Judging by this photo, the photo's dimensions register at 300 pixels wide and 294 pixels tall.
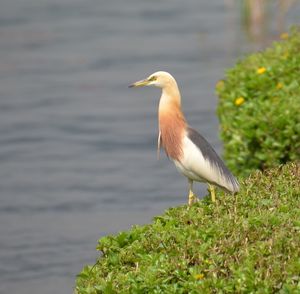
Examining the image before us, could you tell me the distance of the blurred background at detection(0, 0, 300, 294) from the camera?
10.9m

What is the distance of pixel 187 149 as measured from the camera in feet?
25.0

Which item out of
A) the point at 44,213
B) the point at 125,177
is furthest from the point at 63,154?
the point at 44,213

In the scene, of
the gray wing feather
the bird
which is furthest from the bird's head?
the gray wing feather

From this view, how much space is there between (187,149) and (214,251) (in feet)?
6.18

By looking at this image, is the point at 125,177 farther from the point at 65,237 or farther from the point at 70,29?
the point at 70,29

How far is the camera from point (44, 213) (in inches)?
451

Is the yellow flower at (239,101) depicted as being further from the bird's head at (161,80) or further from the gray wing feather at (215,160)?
the gray wing feather at (215,160)

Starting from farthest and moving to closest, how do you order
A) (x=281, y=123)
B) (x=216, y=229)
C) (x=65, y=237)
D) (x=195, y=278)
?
(x=65, y=237) < (x=281, y=123) < (x=216, y=229) < (x=195, y=278)

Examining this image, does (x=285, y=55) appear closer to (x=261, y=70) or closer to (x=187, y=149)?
(x=261, y=70)

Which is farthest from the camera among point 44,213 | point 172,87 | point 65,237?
point 44,213

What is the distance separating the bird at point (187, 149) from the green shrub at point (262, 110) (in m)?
1.22

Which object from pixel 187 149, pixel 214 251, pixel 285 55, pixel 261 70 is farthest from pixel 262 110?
pixel 214 251

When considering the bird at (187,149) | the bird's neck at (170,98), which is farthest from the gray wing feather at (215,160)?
the bird's neck at (170,98)

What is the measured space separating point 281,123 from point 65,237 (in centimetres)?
278
